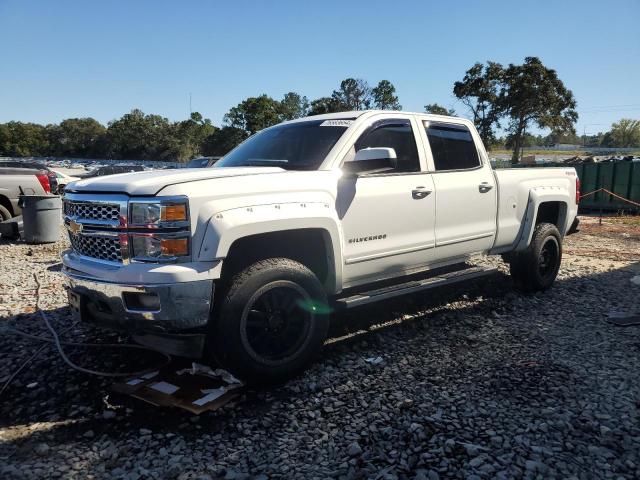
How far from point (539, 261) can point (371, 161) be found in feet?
10.2

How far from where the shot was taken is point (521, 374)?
3.72 meters

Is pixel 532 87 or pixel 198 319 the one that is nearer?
pixel 198 319

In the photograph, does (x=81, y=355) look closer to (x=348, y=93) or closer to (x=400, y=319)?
(x=400, y=319)

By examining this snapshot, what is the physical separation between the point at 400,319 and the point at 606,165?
1573 centimetres

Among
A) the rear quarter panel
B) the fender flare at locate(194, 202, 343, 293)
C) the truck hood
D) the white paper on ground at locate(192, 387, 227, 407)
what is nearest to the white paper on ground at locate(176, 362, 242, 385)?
the white paper on ground at locate(192, 387, 227, 407)

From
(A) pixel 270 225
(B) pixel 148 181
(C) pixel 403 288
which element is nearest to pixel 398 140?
(C) pixel 403 288

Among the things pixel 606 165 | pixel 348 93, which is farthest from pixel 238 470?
pixel 348 93

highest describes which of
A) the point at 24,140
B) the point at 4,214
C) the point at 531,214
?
the point at 24,140

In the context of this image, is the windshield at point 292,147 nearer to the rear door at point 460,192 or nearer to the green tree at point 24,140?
the rear door at point 460,192

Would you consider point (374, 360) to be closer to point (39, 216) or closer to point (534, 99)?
point (39, 216)

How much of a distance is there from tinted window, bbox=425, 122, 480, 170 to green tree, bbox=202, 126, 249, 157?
69270 millimetres

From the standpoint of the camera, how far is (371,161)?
4.05 metres

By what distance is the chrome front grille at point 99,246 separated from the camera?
3.29 m

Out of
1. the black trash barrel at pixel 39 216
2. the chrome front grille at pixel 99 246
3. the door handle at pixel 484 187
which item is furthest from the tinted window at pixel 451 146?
the black trash barrel at pixel 39 216
